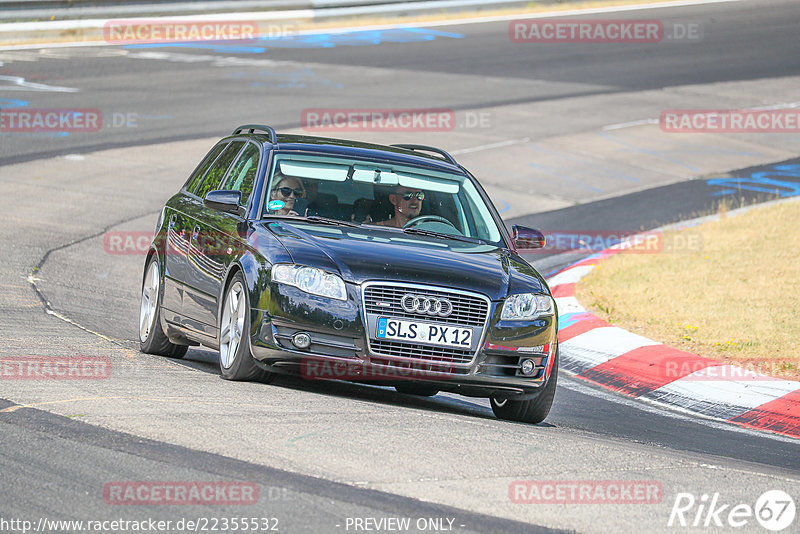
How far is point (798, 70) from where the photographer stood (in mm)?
29891

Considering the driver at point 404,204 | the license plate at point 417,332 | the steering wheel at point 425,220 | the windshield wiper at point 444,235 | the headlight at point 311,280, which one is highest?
the driver at point 404,204

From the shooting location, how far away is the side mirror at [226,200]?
325 inches

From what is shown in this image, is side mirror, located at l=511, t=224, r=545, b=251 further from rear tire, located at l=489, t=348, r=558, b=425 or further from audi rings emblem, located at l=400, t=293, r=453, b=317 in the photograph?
audi rings emblem, located at l=400, t=293, r=453, b=317

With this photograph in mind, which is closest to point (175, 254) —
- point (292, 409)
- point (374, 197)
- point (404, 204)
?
point (374, 197)

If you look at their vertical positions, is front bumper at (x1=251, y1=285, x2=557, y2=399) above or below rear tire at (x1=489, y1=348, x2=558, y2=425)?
above

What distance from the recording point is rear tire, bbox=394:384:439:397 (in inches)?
306

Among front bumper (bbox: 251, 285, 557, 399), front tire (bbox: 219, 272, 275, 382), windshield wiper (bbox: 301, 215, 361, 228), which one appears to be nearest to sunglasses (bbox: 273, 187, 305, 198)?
windshield wiper (bbox: 301, 215, 361, 228)

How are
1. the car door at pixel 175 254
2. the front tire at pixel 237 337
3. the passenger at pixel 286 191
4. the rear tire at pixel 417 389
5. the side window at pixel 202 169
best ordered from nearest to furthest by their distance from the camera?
the front tire at pixel 237 337 → the rear tire at pixel 417 389 → the passenger at pixel 286 191 → the car door at pixel 175 254 → the side window at pixel 202 169

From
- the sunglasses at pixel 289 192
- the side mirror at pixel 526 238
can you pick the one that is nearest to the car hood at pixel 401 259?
the sunglasses at pixel 289 192

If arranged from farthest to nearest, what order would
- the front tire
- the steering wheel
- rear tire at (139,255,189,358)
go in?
rear tire at (139,255,189,358), the steering wheel, the front tire

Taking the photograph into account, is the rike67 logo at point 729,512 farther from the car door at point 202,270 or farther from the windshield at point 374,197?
the car door at point 202,270

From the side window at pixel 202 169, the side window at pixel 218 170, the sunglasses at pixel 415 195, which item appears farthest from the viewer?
the side window at pixel 202 169

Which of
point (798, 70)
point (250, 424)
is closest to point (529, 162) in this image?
point (798, 70)

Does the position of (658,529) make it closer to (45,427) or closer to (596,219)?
(45,427)
